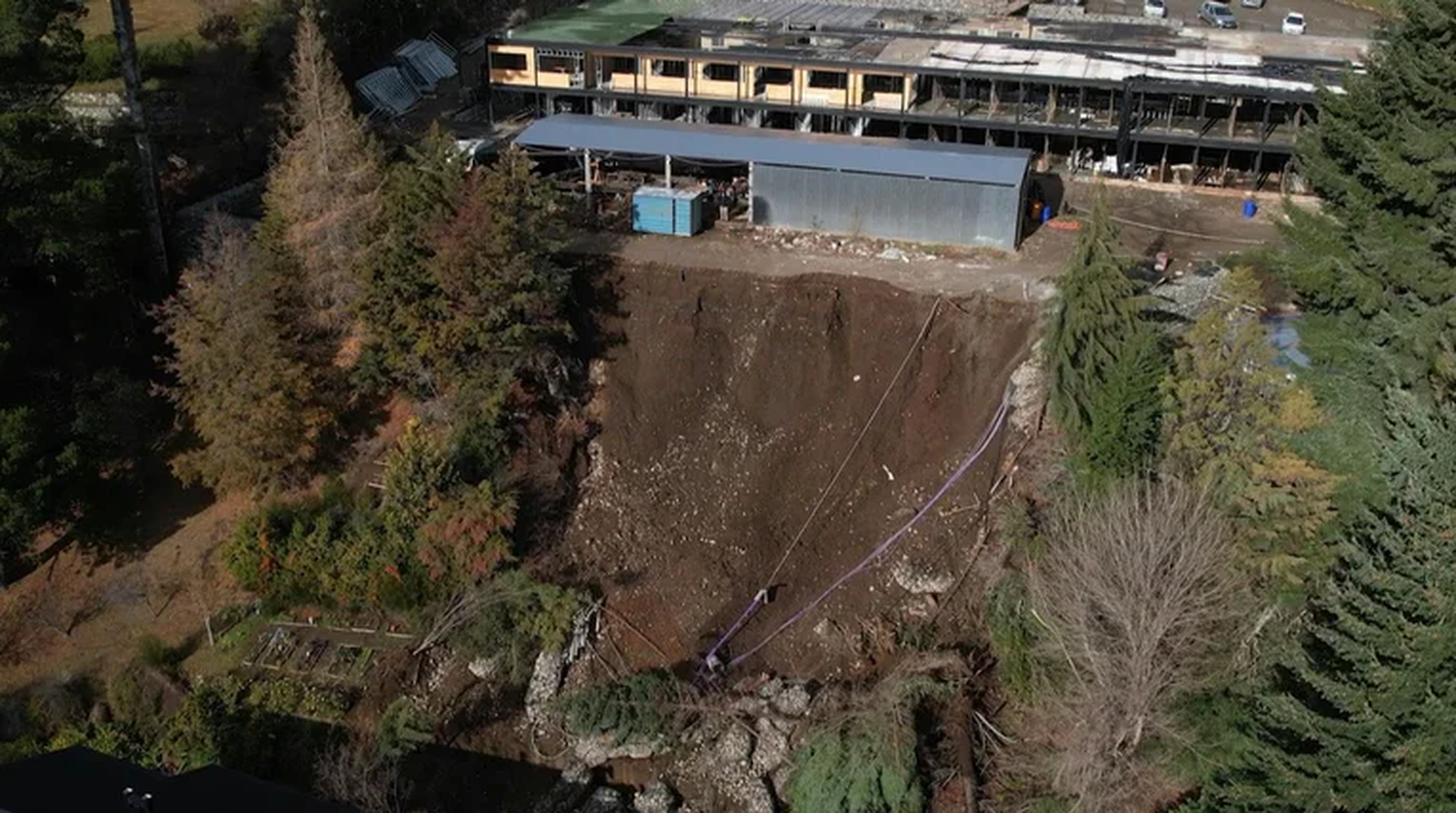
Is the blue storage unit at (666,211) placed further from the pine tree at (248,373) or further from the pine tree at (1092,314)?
the pine tree at (1092,314)

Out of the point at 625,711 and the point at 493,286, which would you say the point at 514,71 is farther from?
the point at 625,711

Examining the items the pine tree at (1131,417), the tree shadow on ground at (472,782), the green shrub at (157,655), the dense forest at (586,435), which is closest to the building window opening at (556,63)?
the dense forest at (586,435)

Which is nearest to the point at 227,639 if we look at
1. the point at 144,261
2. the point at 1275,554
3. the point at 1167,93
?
the point at 144,261

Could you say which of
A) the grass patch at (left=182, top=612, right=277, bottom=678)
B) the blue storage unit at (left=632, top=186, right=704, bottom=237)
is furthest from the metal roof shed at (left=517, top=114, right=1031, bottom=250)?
the grass patch at (left=182, top=612, right=277, bottom=678)

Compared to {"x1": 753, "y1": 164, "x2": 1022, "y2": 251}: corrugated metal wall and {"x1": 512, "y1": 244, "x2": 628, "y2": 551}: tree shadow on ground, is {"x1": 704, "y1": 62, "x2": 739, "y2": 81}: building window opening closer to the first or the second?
{"x1": 753, "y1": 164, "x2": 1022, "y2": 251}: corrugated metal wall

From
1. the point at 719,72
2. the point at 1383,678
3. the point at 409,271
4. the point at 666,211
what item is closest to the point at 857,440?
the point at 666,211
